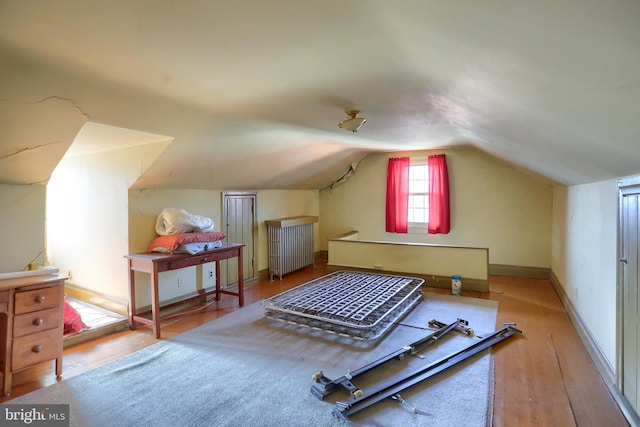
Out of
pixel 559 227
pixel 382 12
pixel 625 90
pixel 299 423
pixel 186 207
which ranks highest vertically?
pixel 382 12

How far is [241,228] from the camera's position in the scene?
200 inches

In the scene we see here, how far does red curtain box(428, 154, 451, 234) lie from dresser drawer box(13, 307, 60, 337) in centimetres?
554

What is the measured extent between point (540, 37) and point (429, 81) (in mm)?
1054

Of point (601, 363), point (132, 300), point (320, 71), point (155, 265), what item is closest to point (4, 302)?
point (155, 265)

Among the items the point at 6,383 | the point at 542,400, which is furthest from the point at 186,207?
the point at 542,400

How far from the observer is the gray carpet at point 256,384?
2.01 m

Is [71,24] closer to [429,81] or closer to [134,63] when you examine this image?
[134,63]

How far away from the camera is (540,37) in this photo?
Answer: 37.3 inches

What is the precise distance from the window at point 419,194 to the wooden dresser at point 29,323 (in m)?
5.50

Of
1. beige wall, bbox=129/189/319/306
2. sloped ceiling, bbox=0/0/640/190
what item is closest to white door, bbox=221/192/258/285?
beige wall, bbox=129/189/319/306

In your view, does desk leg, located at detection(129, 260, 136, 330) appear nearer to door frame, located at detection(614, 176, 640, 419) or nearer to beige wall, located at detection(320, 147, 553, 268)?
door frame, located at detection(614, 176, 640, 419)

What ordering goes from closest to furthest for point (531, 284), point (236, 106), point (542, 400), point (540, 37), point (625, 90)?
1. point (540, 37)
2. point (625, 90)
3. point (542, 400)
4. point (236, 106)
5. point (531, 284)

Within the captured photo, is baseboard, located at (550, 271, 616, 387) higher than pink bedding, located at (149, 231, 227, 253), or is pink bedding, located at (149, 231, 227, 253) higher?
pink bedding, located at (149, 231, 227, 253)

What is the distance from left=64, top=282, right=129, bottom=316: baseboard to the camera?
3.64 meters
